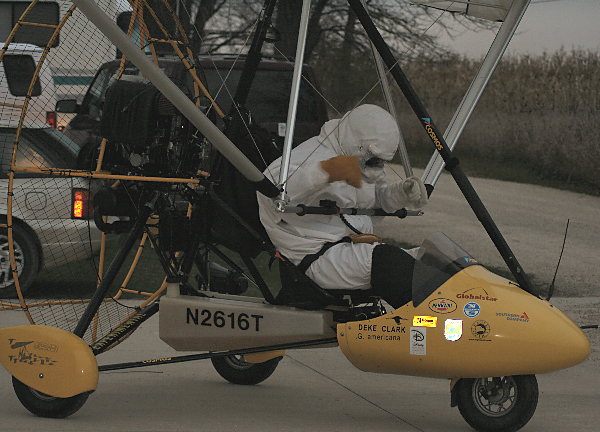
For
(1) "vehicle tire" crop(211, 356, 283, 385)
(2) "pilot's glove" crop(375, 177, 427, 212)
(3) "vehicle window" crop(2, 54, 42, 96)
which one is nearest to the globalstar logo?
(2) "pilot's glove" crop(375, 177, 427, 212)

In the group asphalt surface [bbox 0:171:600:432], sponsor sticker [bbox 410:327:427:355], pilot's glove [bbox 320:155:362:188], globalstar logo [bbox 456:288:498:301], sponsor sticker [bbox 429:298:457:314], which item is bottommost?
asphalt surface [bbox 0:171:600:432]

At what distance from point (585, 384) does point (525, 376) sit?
6.00ft

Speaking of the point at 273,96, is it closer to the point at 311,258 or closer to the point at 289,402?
the point at 289,402

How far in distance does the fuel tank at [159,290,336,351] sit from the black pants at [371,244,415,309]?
0.36 metres

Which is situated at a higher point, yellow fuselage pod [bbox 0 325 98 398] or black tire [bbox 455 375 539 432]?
black tire [bbox 455 375 539 432]

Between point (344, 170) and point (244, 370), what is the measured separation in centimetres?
180

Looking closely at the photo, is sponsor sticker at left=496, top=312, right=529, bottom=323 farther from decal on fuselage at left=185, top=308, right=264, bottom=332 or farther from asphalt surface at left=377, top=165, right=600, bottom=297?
asphalt surface at left=377, top=165, right=600, bottom=297

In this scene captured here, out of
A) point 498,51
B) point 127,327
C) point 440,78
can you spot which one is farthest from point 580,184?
point 127,327

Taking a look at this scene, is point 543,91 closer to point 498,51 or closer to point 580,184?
point 580,184

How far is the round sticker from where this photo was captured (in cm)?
399

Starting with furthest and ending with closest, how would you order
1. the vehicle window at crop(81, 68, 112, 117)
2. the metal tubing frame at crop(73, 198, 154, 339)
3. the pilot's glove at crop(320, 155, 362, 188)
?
the vehicle window at crop(81, 68, 112, 117) → the metal tubing frame at crop(73, 198, 154, 339) → the pilot's glove at crop(320, 155, 362, 188)

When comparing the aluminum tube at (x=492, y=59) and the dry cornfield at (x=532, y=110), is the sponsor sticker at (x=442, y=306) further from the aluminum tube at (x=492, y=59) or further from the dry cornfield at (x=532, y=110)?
the dry cornfield at (x=532, y=110)

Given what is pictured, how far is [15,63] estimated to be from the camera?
1016cm

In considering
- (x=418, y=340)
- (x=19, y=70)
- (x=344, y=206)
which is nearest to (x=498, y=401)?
(x=418, y=340)
